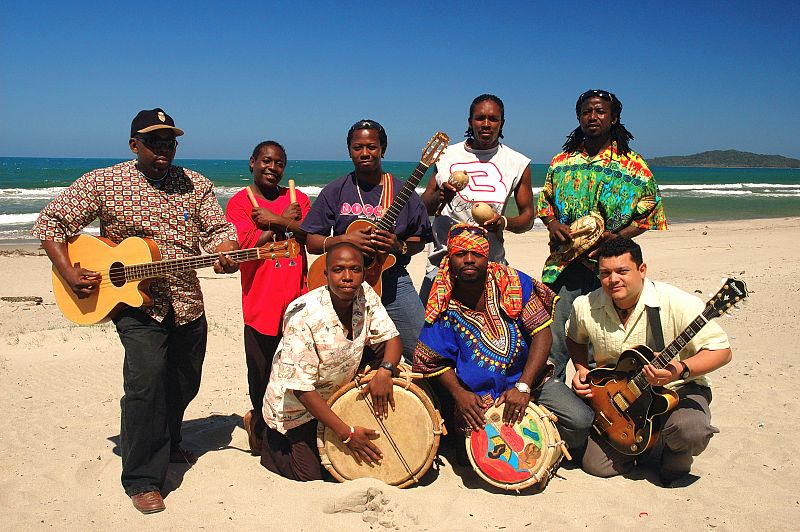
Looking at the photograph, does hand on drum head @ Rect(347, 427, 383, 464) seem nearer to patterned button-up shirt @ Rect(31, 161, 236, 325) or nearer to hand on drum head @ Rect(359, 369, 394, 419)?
hand on drum head @ Rect(359, 369, 394, 419)

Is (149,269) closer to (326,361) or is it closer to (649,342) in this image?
(326,361)

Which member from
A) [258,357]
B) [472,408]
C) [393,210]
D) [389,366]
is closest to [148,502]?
[258,357]

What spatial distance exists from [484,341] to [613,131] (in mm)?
1840

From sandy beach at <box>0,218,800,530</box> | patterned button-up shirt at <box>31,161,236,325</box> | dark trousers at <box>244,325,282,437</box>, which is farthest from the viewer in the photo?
dark trousers at <box>244,325,282,437</box>

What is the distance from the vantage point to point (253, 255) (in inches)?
161

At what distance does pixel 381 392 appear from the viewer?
12.6 ft

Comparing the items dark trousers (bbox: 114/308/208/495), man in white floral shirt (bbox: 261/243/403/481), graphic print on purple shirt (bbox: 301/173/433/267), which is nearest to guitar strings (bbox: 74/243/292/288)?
dark trousers (bbox: 114/308/208/495)

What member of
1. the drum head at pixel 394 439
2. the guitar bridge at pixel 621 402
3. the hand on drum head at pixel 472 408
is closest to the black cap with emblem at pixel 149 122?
the drum head at pixel 394 439

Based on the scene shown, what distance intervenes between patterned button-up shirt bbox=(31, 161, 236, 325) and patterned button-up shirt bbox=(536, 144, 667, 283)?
226 cm

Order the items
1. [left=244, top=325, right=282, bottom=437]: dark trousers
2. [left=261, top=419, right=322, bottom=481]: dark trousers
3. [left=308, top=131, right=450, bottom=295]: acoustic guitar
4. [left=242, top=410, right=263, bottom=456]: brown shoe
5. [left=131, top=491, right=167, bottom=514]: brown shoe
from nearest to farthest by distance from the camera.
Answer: [left=131, top=491, right=167, bottom=514]: brown shoe → [left=261, top=419, right=322, bottom=481]: dark trousers → [left=308, top=131, right=450, bottom=295]: acoustic guitar → [left=242, top=410, right=263, bottom=456]: brown shoe → [left=244, top=325, right=282, bottom=437]: dark trousers

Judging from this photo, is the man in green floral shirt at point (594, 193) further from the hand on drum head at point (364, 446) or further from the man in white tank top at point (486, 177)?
the hand on drum head at point (364, 446)

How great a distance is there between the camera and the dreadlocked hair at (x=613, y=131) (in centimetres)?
453

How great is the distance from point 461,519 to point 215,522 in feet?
4.29

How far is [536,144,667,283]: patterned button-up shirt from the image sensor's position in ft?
14.9
